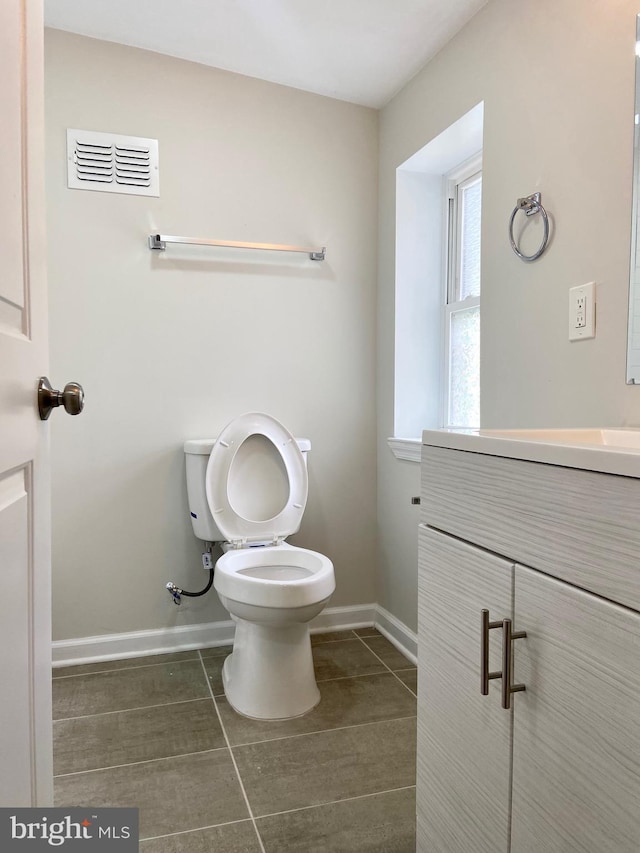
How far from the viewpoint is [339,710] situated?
6.08 ft

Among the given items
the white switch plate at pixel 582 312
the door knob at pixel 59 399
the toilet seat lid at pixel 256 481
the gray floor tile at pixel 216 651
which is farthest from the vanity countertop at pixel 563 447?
the gray floor tile at pixel 216 651

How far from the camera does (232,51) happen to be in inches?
82.7

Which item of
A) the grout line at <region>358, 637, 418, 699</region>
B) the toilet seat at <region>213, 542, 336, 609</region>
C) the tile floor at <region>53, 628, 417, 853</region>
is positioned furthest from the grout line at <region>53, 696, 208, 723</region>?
the grout line at <region>358, 637, 418, 699</region>

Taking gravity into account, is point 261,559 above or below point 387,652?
above

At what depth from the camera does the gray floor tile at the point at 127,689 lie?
1.88 metres

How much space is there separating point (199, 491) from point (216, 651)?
644 millimetres

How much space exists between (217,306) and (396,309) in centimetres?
70

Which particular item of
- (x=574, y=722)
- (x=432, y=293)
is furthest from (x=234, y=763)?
(x=432, y=293)

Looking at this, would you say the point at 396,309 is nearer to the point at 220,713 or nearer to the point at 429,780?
the point at 220,713

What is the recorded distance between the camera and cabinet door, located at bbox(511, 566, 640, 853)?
2.03 ft

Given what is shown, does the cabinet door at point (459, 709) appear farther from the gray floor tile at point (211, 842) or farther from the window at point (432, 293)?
the window at point (432, 293)

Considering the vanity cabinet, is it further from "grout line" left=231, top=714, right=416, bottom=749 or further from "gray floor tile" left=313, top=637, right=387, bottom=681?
"gray floor tile" left=313, top=637, right=387, bottom=681

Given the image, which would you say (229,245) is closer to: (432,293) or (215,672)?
(432,293)

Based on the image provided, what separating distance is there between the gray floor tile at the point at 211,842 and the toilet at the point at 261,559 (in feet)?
1.53
